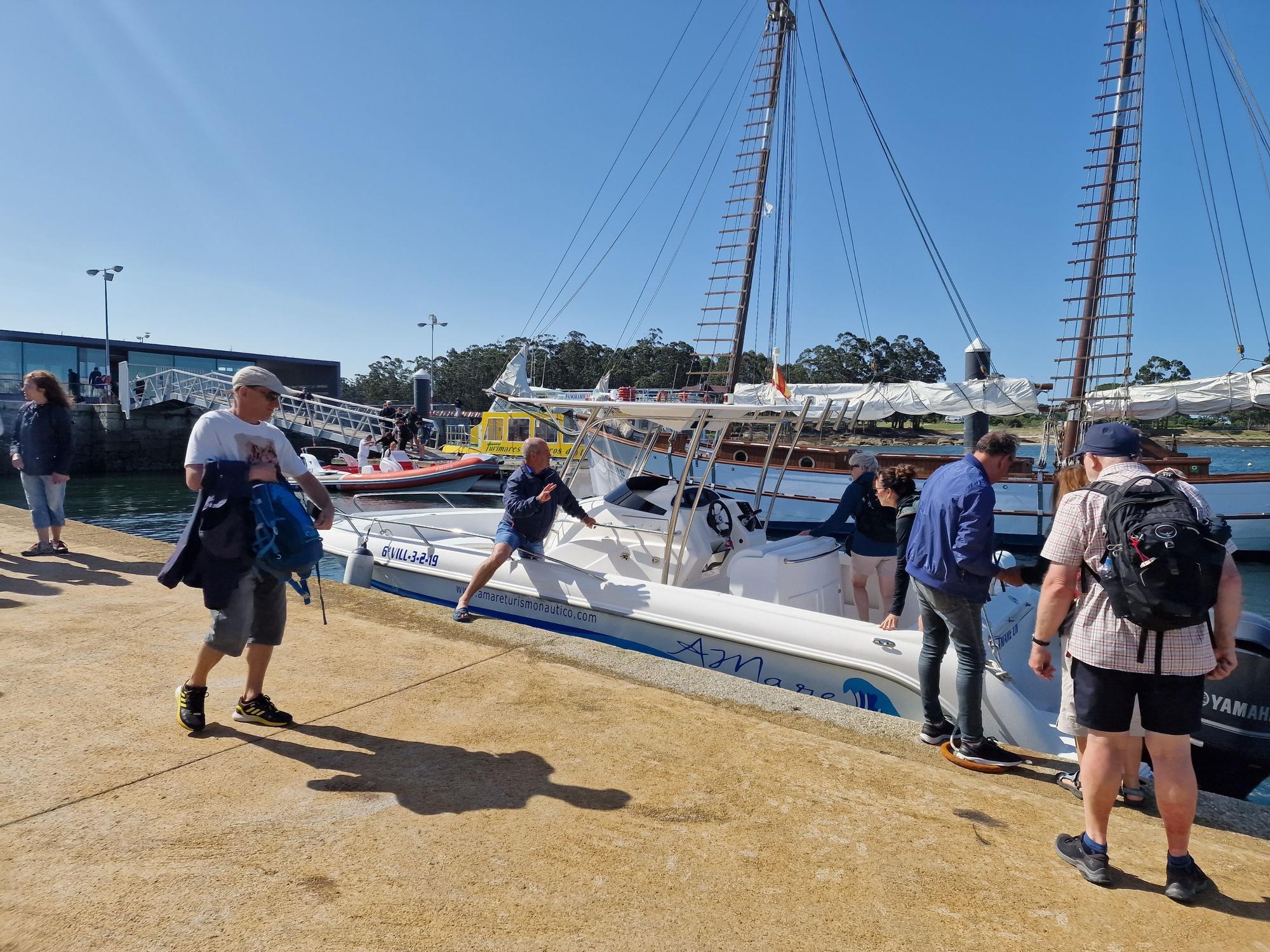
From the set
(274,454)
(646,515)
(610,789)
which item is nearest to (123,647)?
(274,454)

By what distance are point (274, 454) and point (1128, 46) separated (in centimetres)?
1980

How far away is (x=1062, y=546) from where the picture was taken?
246cm

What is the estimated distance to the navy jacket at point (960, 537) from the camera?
133 inches

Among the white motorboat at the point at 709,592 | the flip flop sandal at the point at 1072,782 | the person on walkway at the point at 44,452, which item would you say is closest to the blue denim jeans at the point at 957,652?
the flip flop sandal at the point at 1072,782

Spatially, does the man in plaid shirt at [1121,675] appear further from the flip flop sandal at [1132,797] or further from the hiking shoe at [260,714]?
the hiking shoe at [260,714]

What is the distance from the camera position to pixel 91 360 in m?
38.8

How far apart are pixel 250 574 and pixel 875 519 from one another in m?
4.09

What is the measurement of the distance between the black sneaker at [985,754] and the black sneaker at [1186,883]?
0.96 metres

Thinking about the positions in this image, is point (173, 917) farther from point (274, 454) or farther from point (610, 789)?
point (274, 454)

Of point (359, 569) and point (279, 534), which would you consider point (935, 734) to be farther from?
point (359, 569)

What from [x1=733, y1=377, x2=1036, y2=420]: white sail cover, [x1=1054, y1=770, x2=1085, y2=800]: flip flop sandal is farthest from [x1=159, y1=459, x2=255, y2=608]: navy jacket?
[x1=733, y1=377, x2=1036, y2=420]: white sail cover

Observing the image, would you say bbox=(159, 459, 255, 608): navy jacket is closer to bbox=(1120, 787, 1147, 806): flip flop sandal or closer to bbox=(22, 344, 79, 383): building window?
bbox=(1120, 787, 1147, 806): flip flop sandal

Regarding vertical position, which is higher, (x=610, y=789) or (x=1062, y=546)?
(x=1062, y=546)

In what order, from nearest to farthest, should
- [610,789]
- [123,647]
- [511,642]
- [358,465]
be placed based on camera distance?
[610,789] → [123,647] → [511,642] → [358,465]
